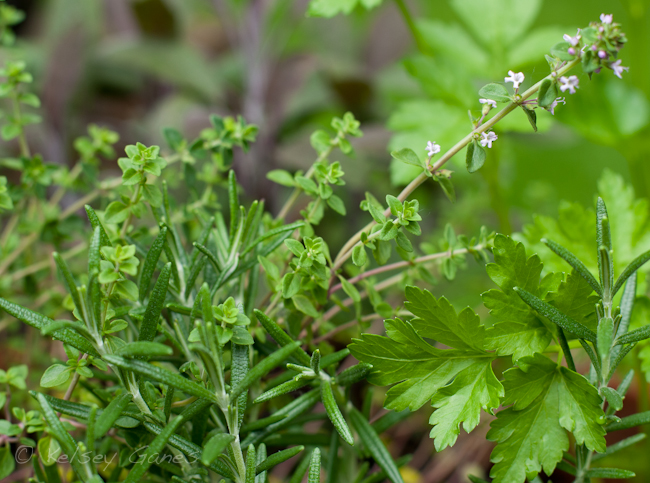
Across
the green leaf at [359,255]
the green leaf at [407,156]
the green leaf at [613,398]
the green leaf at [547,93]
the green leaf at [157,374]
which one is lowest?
the green leaf at [157,374]

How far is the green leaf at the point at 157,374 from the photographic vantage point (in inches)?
12.0

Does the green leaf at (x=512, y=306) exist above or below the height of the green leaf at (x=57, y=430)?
above

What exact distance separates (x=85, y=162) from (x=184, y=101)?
0.51m

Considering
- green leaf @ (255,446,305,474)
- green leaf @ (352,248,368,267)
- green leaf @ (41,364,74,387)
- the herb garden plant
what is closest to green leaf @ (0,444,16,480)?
the herb garden plant

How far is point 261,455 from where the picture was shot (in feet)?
1.21

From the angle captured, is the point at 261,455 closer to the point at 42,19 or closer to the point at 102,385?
the point at 102,385

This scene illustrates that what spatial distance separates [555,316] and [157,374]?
10.7 inches

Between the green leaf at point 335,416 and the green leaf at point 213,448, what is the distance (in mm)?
73

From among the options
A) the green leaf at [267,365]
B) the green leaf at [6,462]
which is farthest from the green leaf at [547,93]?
the green leaf at [6,462]

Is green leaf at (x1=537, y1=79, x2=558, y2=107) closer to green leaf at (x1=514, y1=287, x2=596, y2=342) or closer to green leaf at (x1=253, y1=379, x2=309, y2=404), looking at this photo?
green leaf at (x1=514, y1=287, x2=596, y2=342)

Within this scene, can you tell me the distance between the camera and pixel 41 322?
0.33 meters

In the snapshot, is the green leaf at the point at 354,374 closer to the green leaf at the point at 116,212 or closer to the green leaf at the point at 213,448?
the green leaf at the point at 213,448

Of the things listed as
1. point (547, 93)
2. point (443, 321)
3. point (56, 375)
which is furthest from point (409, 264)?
point (56, 375)

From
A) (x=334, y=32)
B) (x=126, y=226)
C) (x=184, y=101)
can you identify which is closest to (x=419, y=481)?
(x=126, y=226)
